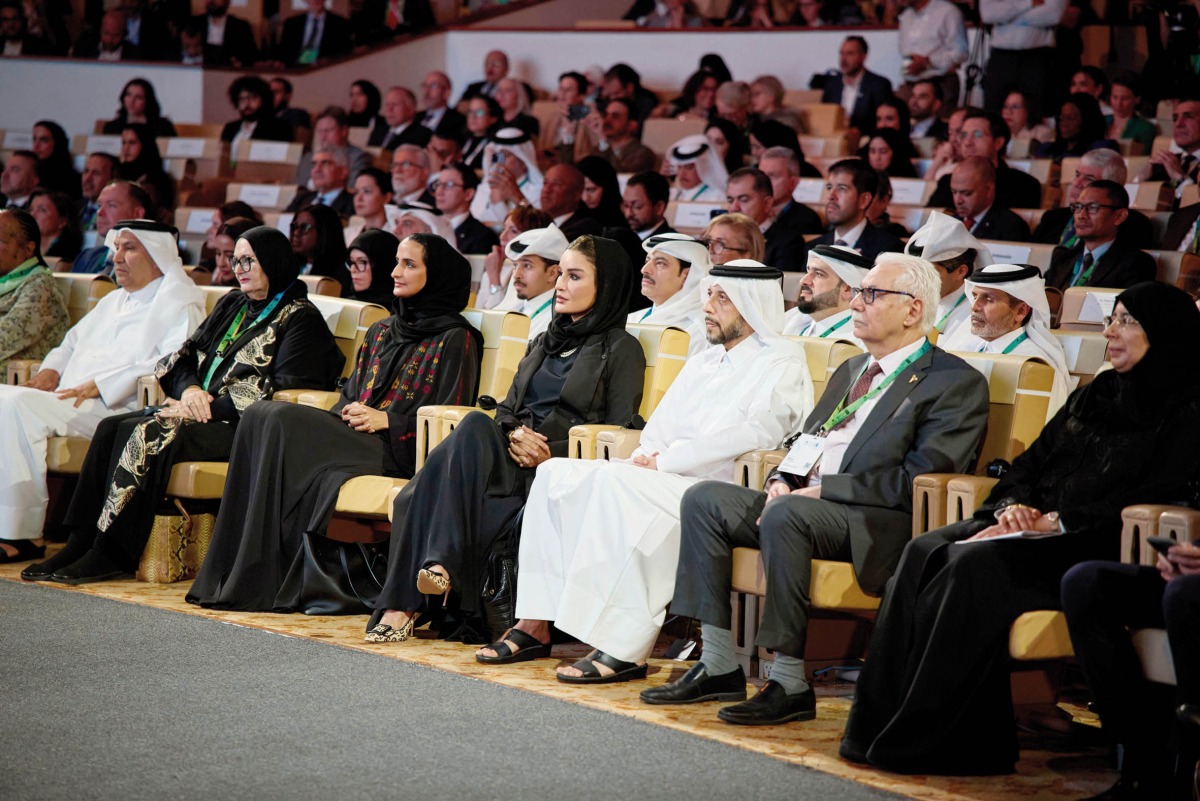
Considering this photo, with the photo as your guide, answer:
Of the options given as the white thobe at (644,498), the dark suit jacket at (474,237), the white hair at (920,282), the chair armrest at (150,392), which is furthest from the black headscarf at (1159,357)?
the dark suit jacket at (474,237)

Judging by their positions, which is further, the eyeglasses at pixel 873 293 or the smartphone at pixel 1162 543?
the eyeglasses at pixel 873 293

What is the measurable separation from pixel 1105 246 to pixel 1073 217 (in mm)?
332

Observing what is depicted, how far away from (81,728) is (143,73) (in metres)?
8.86

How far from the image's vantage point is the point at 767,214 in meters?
6.80

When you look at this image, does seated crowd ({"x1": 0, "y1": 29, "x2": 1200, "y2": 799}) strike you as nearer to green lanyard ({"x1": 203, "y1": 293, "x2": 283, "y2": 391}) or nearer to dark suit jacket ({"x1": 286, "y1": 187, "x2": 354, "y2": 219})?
green lanyard ({"x1": 203, "y1": 293, "x2": 283, "y2": 391})

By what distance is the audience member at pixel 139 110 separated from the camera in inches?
406

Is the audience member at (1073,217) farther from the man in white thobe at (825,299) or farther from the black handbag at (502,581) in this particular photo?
the black handbag at (502,581)

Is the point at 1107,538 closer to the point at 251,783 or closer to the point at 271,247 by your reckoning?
the point at 251,783

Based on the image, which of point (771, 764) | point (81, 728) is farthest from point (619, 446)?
point (81, 728)

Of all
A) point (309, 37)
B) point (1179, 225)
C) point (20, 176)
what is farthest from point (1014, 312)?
point (309, 37)

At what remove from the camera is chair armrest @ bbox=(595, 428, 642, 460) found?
4.29 metres

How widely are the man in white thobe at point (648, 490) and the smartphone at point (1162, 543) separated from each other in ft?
4.28

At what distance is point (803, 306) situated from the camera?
494 cm

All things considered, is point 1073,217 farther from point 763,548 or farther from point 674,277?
point 763,548
